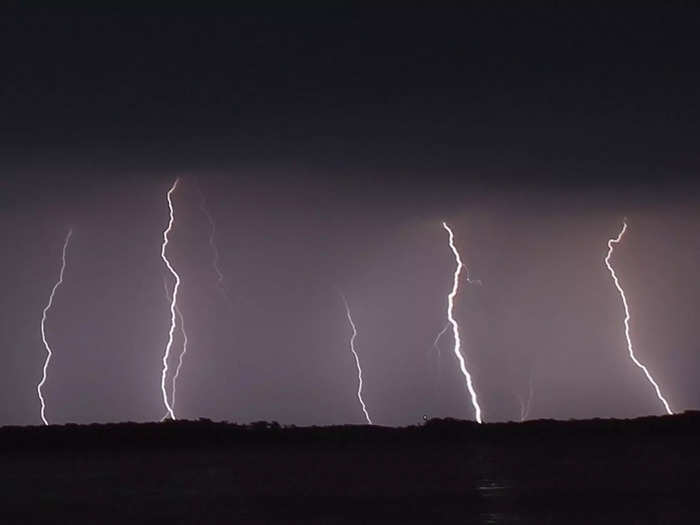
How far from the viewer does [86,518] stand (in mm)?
3270

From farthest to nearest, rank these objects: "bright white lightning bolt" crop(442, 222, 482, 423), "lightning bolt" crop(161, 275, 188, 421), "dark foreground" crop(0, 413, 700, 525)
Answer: "bright white lightning bolt" crop(442, 222, 482, 423), "lightning bolt" crop(161, 275, 188, 421), "dark foreground" crop(0, 413, 700, 525)

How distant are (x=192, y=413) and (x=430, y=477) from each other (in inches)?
177

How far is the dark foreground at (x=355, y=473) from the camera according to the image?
3295 millimetres

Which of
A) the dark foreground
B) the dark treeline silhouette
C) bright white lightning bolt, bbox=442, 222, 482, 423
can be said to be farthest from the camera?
bright white lightning bolt, bbox=442, 222, 482, 423

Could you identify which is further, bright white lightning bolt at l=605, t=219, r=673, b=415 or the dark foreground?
bright white lightning bolt at l=605, t=219, r=673, b=415

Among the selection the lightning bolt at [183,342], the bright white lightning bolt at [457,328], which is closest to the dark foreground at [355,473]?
the lightning bolt at [183,342]

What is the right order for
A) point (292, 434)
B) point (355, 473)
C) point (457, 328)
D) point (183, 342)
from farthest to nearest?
point (457, 328) < point (183, 342) < point (292, 434) < point (355, 473)

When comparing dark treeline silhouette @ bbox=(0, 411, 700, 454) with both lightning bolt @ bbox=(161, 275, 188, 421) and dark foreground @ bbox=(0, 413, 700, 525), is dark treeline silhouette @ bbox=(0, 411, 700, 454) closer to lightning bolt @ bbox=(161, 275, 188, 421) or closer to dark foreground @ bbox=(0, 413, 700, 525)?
dark foreground @ bbox=(0, 413, 700, 525)

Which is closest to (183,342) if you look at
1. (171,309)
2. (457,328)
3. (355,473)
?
(171,309)

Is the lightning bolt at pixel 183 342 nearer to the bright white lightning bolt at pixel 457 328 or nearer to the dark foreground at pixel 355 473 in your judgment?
the dark foreground at pixel 355 473

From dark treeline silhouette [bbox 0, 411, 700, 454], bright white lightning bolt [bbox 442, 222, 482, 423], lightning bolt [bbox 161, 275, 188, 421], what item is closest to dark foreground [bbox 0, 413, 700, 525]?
dark treeline silhouette [bbox 0, 411, 700, 454]

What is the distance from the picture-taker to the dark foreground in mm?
3295

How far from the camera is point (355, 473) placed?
13.9 ft

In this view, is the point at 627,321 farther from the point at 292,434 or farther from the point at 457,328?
the point at 292,434
